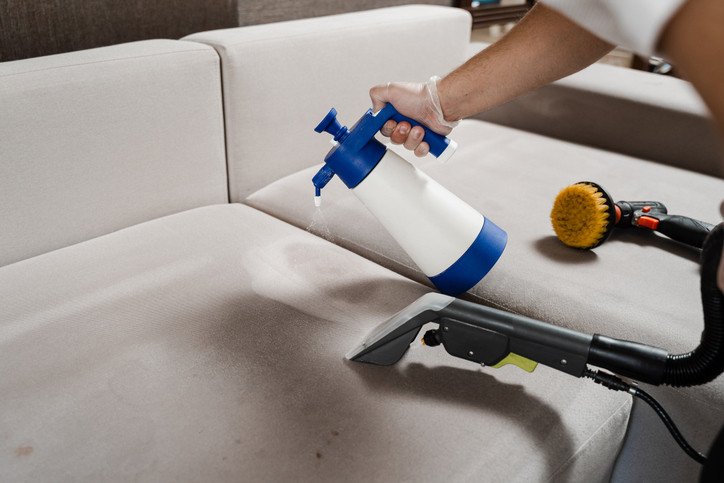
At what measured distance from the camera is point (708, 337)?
1.90 ft

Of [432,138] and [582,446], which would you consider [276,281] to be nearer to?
[432,138]

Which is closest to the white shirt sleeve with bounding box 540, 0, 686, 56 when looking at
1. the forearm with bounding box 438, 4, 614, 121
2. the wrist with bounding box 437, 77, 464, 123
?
the forearm with bounding box 438, 4, 614, 121

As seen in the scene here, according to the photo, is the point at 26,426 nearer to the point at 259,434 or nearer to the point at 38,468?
the point at 38,468

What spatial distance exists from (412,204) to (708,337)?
1.30 ft

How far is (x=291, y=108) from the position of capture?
4.28ft

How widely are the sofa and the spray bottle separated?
121mm

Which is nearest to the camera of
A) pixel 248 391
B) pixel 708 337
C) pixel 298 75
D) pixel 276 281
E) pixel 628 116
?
pixel 708 337

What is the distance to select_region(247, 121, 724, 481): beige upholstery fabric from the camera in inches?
32.0

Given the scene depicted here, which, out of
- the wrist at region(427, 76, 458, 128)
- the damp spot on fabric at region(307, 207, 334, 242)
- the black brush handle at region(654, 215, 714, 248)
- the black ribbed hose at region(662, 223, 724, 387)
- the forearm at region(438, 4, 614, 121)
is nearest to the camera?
the black ribbed hose at region(662, 223, 724, 387)

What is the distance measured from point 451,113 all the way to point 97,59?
615mm

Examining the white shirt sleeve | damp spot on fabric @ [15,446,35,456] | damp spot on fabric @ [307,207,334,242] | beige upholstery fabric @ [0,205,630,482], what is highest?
the white shirt sleeve

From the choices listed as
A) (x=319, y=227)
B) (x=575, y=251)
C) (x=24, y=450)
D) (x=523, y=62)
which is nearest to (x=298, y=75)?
(x=319, y=227)

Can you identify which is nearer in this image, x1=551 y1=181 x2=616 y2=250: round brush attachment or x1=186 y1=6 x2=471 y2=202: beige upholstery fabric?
x1=551 y1=181 x2=616 y2=250: round brush attachment

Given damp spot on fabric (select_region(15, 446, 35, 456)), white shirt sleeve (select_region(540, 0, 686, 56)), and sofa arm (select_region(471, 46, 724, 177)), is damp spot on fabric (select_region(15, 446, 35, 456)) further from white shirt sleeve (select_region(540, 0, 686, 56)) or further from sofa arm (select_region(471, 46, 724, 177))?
sofa arm (select_region(471, 46, 724, 177))
